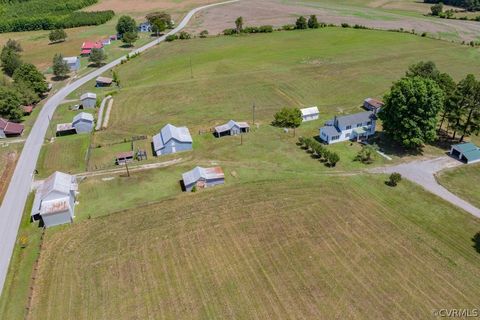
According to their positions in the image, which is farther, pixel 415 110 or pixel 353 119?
pixel 353 119

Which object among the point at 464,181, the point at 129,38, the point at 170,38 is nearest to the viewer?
the point at 464,181

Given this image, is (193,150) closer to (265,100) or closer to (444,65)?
(265,100)

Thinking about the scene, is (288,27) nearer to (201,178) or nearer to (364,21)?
(364,21)

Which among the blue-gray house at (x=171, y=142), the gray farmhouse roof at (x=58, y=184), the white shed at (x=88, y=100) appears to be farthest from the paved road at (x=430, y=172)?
the white shed at (x=88, y=100)

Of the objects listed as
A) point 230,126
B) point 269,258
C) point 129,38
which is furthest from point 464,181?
point 129,38

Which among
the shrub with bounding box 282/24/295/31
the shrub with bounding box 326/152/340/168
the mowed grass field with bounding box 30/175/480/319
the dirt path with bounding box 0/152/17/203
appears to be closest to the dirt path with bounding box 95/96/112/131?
the dirt path with bounding box 0/152/17/203

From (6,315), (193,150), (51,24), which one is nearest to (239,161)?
(193,150)

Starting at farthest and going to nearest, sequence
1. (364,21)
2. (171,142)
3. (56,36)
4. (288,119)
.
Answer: (364,21) < (56,36) < (288,119) < (171,142)

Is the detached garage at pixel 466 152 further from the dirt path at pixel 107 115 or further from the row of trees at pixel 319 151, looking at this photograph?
the dirt path at pixel 107 115
